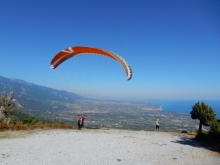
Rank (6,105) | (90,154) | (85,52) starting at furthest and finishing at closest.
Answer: (6,105), (85,52), (90,154)

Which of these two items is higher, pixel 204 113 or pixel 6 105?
pixel 204 113

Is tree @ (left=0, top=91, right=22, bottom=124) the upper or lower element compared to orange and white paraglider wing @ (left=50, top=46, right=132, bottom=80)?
lower

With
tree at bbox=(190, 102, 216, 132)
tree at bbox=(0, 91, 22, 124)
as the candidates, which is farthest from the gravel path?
tree at bbox=(0, 91, 22, 124)

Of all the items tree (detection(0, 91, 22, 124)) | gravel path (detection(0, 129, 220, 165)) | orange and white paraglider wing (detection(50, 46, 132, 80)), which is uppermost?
orange and white paraglider wing (detection(50, 46, 132, 80))

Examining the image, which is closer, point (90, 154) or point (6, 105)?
point (90, 154)

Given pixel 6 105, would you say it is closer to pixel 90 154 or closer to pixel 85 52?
pixel 85 52

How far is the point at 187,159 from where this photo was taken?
1230cm

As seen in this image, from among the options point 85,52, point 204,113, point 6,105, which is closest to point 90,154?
point 85,52

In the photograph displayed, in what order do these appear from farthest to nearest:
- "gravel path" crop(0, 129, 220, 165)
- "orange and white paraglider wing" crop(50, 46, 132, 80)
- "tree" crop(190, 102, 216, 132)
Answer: "tree" crop(190, 102, 216, 132)
"orange and white paraglider wing" crop(50, 46, 132, 80)
"gravel path" crop(0, 129, 220, 165)

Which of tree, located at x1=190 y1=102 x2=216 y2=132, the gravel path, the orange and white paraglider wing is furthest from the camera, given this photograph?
tree, located at x1=190 y1=102 x2=216 y2=132

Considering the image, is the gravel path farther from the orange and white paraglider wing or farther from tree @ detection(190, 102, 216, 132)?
tree @ detection(190, 102, 216, 132)

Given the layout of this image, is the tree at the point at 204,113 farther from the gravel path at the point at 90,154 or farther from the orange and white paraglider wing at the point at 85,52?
the orange and white paraglider wing at the point at 85,52

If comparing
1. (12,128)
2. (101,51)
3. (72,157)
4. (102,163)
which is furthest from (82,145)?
(12,128)

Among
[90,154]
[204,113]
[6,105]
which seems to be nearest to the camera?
[90,154]
